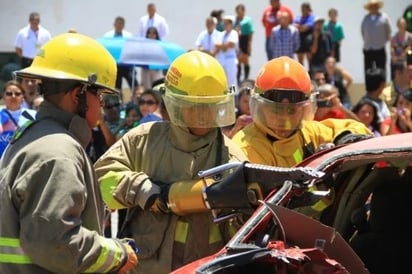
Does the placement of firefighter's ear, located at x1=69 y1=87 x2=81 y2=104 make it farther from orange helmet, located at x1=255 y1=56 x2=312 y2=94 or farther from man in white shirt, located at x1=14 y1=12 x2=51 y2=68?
man in white shirt, located at x1=14 y1=12 x2=51 y2=68

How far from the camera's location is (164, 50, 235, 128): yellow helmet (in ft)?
15.0

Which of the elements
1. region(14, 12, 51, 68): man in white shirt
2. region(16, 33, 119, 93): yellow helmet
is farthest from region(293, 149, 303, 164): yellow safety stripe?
region(14, 12, 51, 68): man in white shirt

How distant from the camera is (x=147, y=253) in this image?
451 cm

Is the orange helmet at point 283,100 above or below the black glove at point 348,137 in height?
above

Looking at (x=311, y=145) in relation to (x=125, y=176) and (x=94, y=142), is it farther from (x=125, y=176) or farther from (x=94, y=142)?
(x=94, y=142)

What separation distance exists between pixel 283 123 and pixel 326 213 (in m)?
0.62

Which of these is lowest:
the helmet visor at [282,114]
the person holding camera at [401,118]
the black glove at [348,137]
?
the person holding camera at [401,118]

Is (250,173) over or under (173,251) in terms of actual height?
over

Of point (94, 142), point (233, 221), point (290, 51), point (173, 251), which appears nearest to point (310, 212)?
point (233, 221)

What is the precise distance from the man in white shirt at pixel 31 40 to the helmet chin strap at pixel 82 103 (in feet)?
41.0

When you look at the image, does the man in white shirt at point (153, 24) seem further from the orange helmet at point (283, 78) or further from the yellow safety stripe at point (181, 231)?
the yellow safety stripe at point (181, 231)

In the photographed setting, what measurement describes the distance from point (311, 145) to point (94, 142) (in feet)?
14.6

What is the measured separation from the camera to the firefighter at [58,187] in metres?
3.40

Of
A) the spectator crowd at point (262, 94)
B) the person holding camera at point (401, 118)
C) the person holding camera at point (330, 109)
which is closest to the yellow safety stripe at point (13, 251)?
the spectator crowd at point (262, 94)
